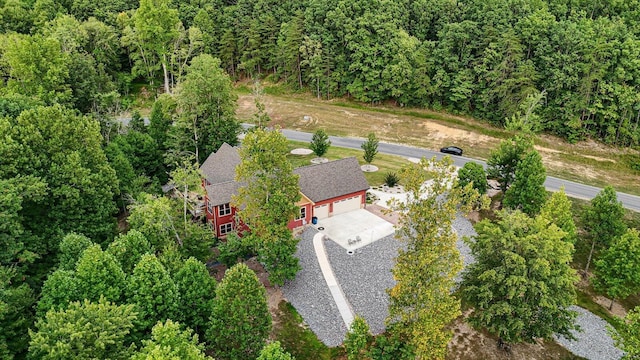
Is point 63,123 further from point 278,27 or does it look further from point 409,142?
point 278,27

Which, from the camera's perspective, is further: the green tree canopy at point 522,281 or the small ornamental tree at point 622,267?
the small ornamental tree at point 622,267

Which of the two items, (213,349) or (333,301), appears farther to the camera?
(333,301)

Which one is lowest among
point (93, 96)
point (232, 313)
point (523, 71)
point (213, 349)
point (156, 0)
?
point (213, 349)

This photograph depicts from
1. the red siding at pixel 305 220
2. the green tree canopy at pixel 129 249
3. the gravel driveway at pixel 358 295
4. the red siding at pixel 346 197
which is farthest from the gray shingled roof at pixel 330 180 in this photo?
the green tree canopy at pixel 129 249

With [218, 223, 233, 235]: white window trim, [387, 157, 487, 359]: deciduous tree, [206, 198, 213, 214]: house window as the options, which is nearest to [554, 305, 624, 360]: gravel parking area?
[387, 157, 487, 359]: deciduous tree

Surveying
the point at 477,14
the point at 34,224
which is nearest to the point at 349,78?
the point at 477,14

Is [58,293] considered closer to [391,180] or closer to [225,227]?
[225,227]

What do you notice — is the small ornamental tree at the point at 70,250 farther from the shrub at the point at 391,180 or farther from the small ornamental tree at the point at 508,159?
the small ornamental tree at the point at 508,159
